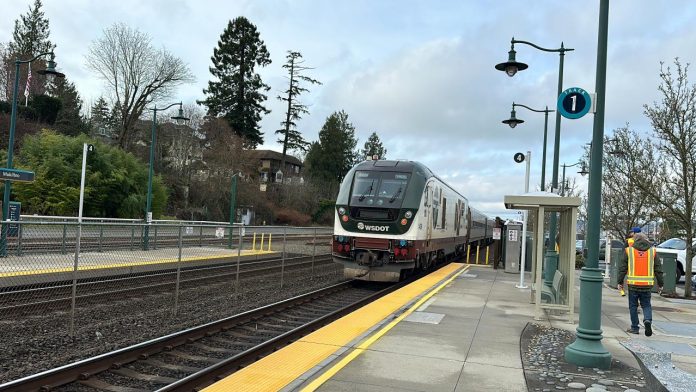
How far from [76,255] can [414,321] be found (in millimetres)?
5702

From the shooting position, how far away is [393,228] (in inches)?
575

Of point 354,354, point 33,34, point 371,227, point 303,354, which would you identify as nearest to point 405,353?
point 354,354

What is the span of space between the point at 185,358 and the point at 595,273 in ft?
18.6

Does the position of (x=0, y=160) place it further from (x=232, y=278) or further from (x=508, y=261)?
(x=508, y=261)

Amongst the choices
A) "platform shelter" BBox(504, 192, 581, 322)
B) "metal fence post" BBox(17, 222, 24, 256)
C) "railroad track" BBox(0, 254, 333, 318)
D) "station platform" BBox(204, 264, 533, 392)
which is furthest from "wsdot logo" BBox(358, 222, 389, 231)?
"metal fence post" BBox(17, 222, 24, 256)

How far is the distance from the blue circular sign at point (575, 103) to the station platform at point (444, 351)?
347 cm

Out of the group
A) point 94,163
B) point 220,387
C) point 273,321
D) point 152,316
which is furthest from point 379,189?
point 94,163

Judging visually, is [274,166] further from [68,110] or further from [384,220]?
[384,220]

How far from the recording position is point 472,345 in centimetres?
761

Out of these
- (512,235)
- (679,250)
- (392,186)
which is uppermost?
(392,186)

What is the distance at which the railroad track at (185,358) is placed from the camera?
18.8ft

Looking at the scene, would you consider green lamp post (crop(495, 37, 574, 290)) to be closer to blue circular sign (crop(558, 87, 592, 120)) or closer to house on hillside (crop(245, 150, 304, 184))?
blue circular sign (crop(558, 87, 592, 120))

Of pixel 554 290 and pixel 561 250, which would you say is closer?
pixel 554 290

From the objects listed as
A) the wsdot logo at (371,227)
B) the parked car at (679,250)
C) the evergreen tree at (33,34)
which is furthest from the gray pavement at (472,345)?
the evergreen tree at (33,34)
